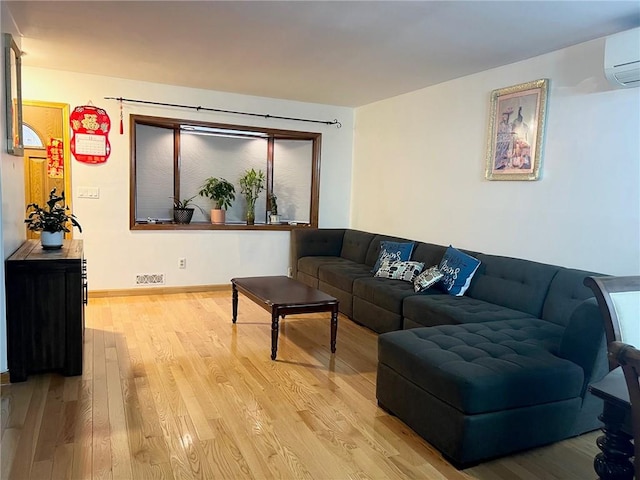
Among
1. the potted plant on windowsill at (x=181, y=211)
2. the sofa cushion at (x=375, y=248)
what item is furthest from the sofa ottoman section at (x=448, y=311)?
the potted plant on windowsill at (x=181, y=211)

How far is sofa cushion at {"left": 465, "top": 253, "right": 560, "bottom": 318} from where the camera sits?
3262mm

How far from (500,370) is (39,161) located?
474 cm

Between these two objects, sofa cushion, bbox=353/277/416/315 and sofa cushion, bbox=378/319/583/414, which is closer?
sofa cushion, bbox=378/319/583/414

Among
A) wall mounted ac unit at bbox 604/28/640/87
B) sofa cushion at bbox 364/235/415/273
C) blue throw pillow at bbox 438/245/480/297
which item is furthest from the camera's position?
sofa cushion at bbox 364/235/415/273

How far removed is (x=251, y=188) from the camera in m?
5.82

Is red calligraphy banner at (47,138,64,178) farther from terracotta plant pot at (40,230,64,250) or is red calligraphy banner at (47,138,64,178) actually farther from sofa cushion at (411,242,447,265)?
sofa cushion at (411,242,447,265)

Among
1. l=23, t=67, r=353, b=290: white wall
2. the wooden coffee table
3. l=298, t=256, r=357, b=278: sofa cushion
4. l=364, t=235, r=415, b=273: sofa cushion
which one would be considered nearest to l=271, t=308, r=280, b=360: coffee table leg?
the wooden coffee table

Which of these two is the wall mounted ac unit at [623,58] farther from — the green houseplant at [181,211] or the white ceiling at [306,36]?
the green houseplant at [181,211]

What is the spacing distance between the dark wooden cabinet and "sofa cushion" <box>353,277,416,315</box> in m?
2.30

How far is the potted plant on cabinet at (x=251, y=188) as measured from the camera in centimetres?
579

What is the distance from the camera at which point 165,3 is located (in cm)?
283

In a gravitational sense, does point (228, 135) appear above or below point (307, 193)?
above

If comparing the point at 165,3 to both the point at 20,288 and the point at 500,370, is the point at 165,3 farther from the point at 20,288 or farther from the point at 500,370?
the point at 500,370

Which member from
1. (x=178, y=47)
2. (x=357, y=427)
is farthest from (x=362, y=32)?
(x=357, y=427)
